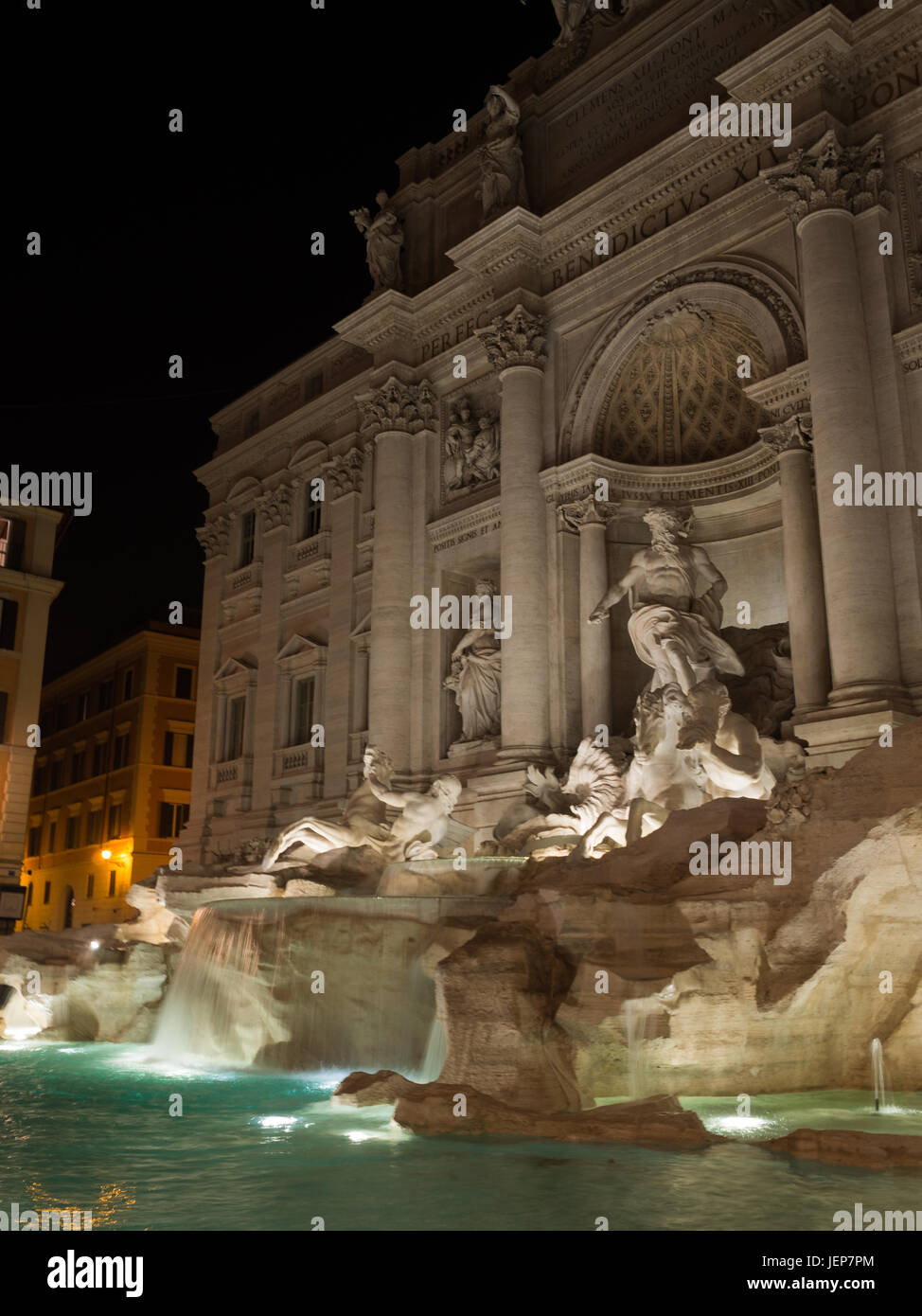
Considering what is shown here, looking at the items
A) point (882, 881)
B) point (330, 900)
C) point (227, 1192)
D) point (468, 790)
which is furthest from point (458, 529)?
point (227, 1192)

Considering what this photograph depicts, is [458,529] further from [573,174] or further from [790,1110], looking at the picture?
[790,1110]

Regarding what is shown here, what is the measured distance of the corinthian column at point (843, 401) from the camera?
15.2 m

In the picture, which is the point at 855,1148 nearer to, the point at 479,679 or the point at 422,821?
the point at 422,821

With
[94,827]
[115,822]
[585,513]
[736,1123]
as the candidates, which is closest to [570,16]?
[585,513]

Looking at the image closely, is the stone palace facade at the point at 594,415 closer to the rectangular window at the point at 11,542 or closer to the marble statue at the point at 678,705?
the marble statue at the point at 678,705

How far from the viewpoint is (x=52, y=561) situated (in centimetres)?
3691

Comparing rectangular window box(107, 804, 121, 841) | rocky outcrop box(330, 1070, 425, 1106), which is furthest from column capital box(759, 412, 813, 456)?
rectangular window box(107, 804, 121, 841)

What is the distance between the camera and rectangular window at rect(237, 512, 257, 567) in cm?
3088

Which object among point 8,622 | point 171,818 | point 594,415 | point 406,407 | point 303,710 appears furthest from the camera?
point 171,818

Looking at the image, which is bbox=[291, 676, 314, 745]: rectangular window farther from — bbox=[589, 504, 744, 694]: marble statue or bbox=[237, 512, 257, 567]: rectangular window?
bbox=[589, 504, 744, 694]: marble statue

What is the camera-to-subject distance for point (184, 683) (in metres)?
43.6

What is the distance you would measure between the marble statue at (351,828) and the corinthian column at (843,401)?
264 inches

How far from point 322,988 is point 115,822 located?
106ft

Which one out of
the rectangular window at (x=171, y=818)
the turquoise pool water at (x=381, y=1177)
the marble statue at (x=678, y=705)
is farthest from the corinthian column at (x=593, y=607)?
the rectangular window at (x=171, y=818)
